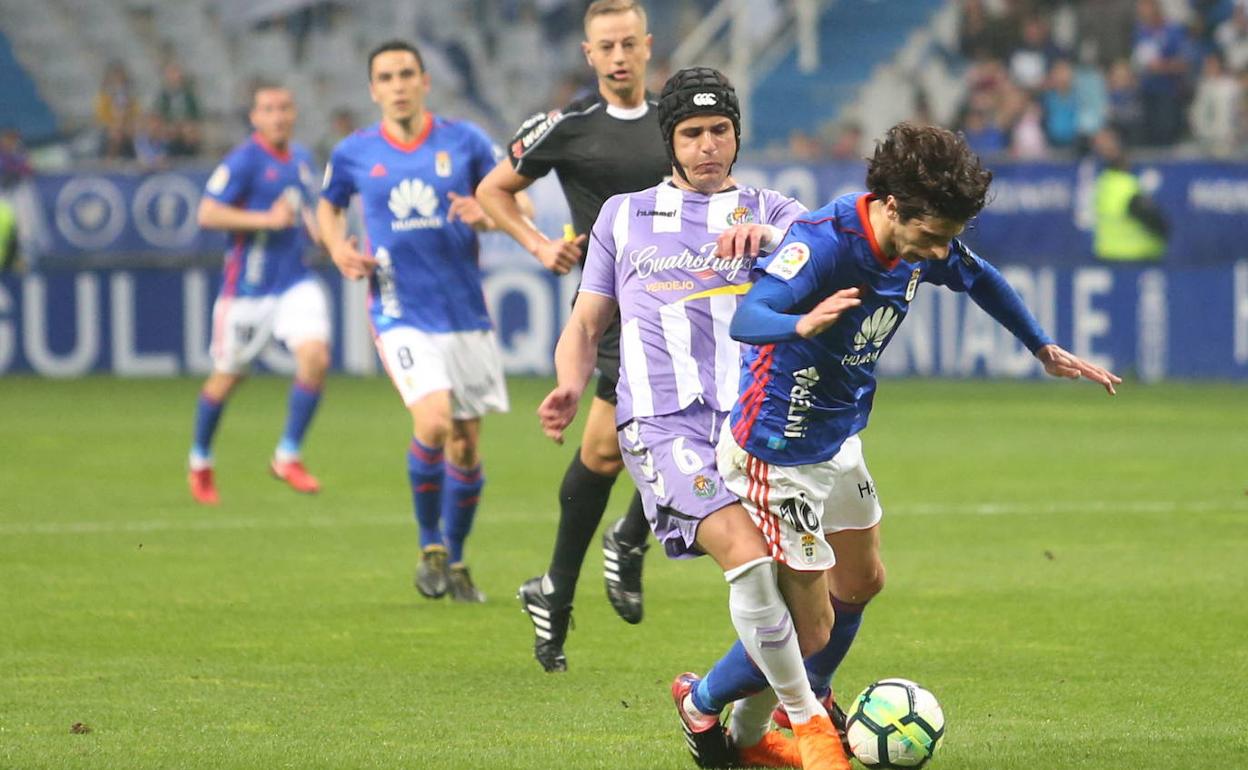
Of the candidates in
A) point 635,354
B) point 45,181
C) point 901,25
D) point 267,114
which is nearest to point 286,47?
point 45,181

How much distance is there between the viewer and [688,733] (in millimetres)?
5777

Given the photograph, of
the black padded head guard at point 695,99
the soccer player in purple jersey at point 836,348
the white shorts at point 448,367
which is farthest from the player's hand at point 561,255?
the white shorts at point 448,367

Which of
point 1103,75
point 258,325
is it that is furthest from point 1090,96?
point 258,325

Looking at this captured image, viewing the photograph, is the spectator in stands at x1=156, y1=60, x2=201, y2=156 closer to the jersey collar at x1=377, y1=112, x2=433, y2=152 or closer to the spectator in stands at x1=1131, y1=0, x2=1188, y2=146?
the spectator in stands at x1=1131, y1=0, x2=1188, y2=146

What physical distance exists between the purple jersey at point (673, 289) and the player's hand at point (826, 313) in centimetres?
99

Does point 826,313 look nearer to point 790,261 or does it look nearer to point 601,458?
point 790,261

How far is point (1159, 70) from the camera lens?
22.7m

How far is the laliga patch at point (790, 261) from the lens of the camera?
5242 mm

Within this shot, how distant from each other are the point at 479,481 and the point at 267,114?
178 inches

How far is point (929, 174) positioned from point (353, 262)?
4611mm

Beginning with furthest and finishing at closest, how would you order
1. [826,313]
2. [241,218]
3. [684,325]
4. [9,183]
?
[9,183] < [241,218] < [684,325] < [826,313]

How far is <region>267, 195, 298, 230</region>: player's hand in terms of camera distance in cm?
1242

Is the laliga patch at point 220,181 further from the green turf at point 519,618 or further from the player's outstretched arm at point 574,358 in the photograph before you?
the player's outstretched arm at point 574,358

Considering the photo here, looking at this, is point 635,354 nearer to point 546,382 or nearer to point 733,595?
point 733,595
